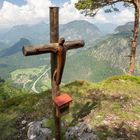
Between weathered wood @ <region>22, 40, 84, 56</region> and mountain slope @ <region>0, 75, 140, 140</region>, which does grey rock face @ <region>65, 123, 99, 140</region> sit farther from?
weathered wood @ <region>22, 40, 84, 56</region>

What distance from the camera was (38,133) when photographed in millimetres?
14055

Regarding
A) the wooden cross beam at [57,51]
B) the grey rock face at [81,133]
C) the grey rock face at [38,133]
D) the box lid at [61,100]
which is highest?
the wooden cross beam at [57,51]

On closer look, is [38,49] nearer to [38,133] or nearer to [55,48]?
[55,48]

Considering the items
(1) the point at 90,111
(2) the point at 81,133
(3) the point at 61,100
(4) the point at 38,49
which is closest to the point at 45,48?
(4) the point at 38,49

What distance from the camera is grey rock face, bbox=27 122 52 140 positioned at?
13.7 m

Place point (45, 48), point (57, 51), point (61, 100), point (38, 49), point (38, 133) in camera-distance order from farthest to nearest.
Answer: point (38, 133)
point (61, 100)
point (57, 51)
point (45, 48)
point (38, 49)

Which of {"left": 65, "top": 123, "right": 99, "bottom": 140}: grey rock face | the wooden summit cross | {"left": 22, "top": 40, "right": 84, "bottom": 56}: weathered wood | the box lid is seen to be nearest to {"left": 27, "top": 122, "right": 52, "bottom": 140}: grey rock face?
{"left": 65, "top": 123, "right": 99, "bottom": 140}: grey rock face

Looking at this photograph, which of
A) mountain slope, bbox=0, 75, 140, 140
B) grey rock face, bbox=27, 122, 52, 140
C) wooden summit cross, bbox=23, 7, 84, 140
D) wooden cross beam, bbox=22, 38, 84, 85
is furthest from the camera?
mountain slope, bbox=0, 75, 140, 140

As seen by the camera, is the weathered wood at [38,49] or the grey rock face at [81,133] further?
the grey rock face at [81,133]

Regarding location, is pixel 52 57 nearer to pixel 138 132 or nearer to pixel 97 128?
pixel 97 128

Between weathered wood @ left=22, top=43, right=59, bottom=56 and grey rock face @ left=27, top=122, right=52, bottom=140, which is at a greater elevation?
weathered wood @ left=22, top=43, right=59, bottom=56

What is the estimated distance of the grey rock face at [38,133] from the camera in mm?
13730

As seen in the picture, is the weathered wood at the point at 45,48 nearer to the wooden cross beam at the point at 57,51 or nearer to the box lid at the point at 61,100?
the wooden cross beam at the point at 57,51

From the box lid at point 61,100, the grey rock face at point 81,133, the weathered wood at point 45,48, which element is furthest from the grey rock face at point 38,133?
the weathered wood at point 45,48
